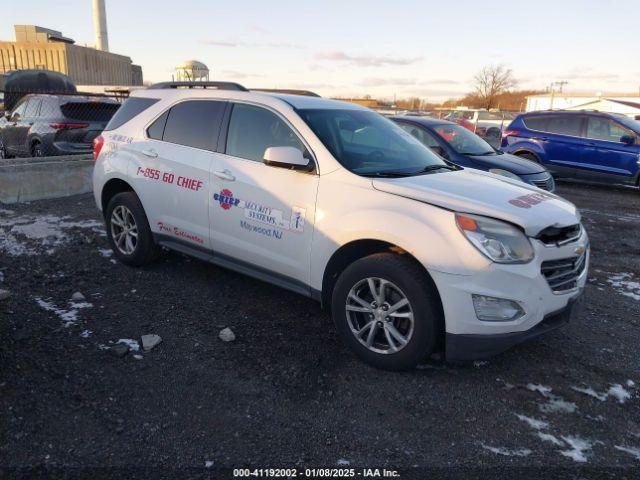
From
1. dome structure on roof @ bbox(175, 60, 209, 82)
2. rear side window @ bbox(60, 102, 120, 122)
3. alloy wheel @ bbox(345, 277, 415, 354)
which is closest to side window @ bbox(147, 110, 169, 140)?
alloy wheel @ bbox(345, 277, 415, 354)

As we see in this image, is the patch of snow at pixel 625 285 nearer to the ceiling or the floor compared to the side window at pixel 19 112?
nearer to the floor

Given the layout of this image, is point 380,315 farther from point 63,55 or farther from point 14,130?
point 63,55

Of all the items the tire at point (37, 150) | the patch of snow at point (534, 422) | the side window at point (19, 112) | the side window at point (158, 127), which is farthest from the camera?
the side window at point (19, 112)

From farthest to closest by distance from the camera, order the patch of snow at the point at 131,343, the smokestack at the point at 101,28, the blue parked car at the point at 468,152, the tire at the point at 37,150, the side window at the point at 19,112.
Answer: the smokestack at the point at 101,28 < the side window at the point at 19,112 < the tire at the point at 37,150 < the blue parked car at the point at 468,152 < the patch of snow at the point at 131,343

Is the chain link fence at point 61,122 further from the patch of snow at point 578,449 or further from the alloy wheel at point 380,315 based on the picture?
the patch of snow at point 578,449

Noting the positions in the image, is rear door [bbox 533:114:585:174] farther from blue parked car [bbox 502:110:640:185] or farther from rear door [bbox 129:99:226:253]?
rear door [bbox 129:99:226:253]

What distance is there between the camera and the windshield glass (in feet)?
26.2

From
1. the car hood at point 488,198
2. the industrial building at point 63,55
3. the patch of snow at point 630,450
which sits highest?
the industrial building at point 63,55

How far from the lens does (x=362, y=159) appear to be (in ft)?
12.3

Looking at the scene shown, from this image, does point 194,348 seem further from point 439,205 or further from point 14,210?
point 14,210

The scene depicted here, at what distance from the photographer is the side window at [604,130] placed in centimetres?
1102

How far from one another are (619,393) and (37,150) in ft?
34.2

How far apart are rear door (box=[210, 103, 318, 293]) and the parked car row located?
21.9 feet

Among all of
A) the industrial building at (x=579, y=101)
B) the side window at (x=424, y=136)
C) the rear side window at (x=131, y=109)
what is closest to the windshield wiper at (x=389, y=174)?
the rear side window at (x=131, y=109)
